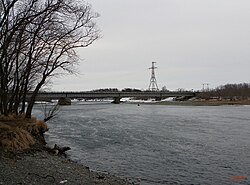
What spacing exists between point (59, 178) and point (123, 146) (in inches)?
529

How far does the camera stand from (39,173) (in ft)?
43.1

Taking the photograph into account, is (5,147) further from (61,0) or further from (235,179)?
(235,179)

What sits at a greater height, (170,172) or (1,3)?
(1,3)

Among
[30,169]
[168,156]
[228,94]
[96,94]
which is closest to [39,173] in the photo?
[30,169]

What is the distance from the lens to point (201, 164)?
62.6ft

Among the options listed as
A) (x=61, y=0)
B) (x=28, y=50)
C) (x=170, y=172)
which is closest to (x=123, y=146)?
(x=170, y=172)

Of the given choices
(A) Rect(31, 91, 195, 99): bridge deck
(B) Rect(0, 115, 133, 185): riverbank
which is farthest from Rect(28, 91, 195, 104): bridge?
(B) Rect(0, 115, 133, 185): riverbank

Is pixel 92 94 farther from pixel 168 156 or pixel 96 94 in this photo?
pixel 168 156

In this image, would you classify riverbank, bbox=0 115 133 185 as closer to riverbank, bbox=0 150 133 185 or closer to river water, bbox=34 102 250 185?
riverbank, bbox=0 150 133 185

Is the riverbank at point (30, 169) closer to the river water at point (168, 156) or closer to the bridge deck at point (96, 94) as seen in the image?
the river water at point (168, 156)

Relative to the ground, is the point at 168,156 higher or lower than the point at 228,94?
lower

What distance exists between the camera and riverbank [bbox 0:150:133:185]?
11555mm

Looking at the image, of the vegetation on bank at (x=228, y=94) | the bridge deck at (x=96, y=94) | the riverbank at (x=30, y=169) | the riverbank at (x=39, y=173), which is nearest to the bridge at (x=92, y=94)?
the bridge deck at (x=96, y=94)

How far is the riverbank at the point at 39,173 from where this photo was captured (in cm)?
1155
